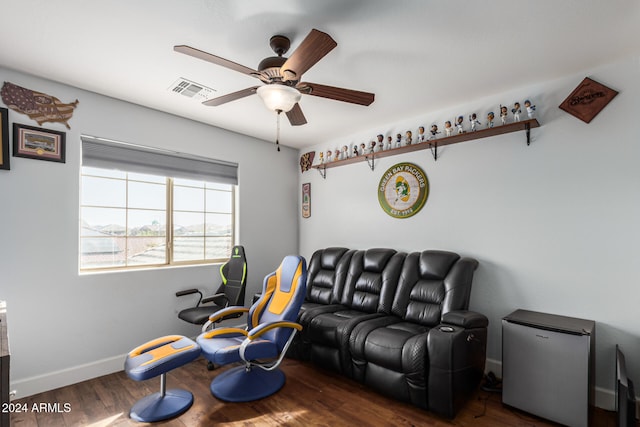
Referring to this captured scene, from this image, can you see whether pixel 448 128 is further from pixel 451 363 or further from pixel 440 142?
pixel 451 363

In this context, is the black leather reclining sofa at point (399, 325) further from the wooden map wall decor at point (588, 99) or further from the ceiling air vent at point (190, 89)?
the ceiling air vent at point (190, 89)

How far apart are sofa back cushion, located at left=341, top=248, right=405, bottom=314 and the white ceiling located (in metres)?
1.62

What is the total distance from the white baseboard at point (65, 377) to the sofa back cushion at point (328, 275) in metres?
1.99

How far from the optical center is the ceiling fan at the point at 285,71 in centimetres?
164

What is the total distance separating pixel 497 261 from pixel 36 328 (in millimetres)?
3976

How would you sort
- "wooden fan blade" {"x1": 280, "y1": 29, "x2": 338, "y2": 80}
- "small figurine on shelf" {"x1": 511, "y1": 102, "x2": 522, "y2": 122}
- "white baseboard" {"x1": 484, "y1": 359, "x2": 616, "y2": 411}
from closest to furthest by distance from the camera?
"wooden fan blade" {"x1": 280, "y1": 29, "x2": 338, "y2": 80} → "white baseboard" {"x1": 484, "y1": 359, "x2": 616, "y2": 411} → "small figurine on shelf" {"x1": 511, "y1": 102, "x2": 522, "y2": 122}

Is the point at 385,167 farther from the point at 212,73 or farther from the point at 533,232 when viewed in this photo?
the point at 212,73

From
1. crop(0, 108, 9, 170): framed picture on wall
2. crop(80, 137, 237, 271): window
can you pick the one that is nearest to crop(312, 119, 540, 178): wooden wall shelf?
crop(80, 137, 237, 271): window

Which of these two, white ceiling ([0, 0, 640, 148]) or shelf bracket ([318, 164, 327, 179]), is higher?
white ceiling ([0, 0, 640, 148])

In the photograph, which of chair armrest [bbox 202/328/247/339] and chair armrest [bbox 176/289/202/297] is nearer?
chair armrest [bbox 202/328/247/339]

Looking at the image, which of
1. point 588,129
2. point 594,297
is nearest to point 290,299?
point 594,297

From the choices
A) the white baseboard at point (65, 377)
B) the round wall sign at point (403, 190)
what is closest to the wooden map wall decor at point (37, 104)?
the white baseboard at point (65, 377)

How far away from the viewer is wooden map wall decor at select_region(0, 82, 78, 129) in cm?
251

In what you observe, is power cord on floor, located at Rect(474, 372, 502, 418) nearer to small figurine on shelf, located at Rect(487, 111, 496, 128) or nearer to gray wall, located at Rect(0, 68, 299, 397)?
small figurine on shelf, located at Rect(487, 111, 496, 128)
